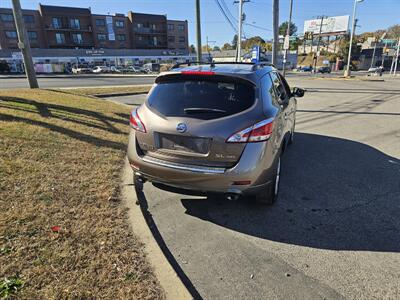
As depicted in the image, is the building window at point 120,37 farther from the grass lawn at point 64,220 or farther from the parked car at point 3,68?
the grass lawn at point 64,220

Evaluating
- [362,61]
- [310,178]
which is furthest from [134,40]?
[310,178]

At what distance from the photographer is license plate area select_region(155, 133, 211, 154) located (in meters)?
2.93

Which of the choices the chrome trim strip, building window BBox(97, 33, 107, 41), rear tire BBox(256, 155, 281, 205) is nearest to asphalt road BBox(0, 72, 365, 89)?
the chrome trim strip

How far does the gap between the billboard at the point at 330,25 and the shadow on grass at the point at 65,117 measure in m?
84.8

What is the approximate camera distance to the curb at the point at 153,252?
7.37ft

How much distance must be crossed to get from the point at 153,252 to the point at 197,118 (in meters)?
1.40

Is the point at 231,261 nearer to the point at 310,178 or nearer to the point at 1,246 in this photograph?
the point at 1,246

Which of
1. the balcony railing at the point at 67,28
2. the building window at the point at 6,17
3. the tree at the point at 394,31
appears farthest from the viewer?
the tree at the point at 394,31

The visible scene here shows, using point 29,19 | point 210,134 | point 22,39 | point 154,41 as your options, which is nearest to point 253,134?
point 210,134

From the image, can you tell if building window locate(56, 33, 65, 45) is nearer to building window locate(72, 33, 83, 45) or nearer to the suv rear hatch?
building window locate(72, 33, 83, 45)

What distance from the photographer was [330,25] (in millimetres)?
76938

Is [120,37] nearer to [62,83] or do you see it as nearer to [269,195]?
[62,83]

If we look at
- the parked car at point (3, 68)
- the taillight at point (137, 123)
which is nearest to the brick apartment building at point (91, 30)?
the parked car at point (3, 68)

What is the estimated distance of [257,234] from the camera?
313 centimetres
